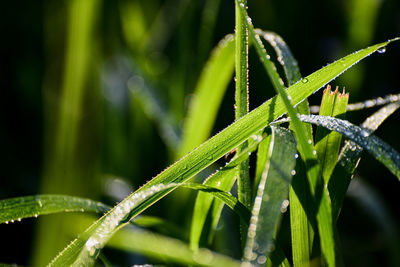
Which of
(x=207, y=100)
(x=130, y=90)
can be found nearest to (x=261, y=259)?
(x=207, y=100)

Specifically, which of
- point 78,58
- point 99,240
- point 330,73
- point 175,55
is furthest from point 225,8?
point 99,240

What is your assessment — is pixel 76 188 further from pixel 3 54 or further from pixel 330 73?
pixel 3 54

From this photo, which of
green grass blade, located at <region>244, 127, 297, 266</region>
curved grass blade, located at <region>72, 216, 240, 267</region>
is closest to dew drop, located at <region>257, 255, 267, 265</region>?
green grass blade, located at <region>244, 127, 297, 266</region>

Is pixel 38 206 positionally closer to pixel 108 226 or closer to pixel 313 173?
pixel 108 226

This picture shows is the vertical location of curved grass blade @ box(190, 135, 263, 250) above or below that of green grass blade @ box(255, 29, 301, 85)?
below

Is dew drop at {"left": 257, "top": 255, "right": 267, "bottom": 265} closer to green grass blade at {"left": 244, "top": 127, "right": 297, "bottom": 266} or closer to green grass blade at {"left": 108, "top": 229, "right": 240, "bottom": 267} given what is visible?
green grass blade at {"left": 244, "top": 127, "right": 297, "bottom": 266}
